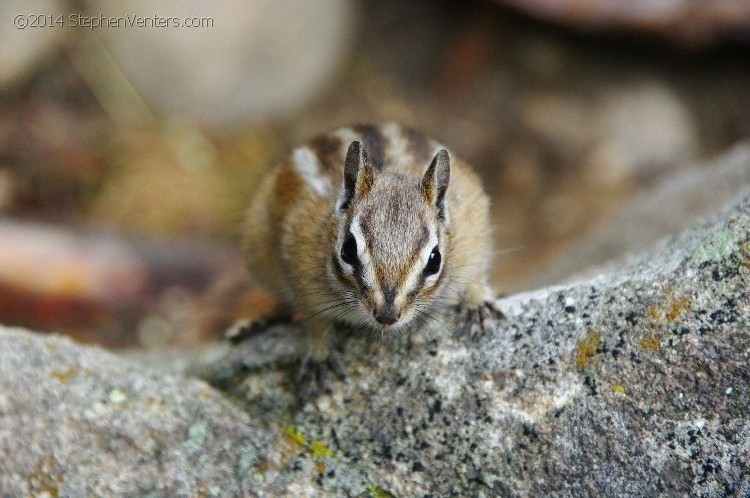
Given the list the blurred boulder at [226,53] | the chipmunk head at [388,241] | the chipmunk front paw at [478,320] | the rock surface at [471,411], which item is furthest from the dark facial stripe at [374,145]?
the blurred boulder at [226,53]

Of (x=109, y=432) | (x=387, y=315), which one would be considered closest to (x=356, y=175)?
(x=387, y=315)

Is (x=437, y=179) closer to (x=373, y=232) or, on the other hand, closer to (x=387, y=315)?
(x=373, y=232)

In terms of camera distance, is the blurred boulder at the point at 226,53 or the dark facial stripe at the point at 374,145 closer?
the dark facial stripe at the point at 374,145

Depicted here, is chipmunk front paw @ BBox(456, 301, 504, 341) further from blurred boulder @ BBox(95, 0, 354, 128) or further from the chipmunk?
blurred boulder @ BBox(95, 0, 354, 128)

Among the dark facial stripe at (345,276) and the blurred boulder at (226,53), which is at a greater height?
the blurred boulder at (226,53)

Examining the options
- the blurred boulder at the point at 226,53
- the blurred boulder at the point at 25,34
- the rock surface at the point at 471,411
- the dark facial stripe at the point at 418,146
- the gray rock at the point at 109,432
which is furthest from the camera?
the blurred boulder at the point at 226,53

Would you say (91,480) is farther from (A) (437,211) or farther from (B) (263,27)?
(B) (263,27)

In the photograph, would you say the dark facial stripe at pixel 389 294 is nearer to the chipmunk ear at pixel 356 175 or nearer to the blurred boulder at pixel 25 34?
the chipmunk ear at pixel 356 175
